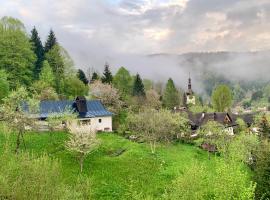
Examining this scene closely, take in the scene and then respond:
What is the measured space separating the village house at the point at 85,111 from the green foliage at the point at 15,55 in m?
16.4

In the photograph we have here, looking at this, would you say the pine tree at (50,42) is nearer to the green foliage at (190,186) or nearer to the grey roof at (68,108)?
the grey roof at (68,108)

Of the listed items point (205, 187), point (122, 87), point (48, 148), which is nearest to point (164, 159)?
point (48, 148)

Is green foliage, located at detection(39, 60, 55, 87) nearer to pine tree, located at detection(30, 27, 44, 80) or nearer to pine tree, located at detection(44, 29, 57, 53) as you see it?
pine tree, located at detection(30, 27, 44, 80)

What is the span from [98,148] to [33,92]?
3311 cm

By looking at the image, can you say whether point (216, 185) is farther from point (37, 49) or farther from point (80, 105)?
point (37, 49)

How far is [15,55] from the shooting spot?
288 ft

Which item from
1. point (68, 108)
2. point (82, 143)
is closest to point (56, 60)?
point (68, 108)

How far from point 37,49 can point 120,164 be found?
56.4 meters

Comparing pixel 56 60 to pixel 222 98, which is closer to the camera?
pixel 56 60

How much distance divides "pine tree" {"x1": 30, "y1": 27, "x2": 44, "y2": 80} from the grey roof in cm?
2460

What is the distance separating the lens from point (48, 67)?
9225 centimetres

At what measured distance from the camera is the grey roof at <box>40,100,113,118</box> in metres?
71.2

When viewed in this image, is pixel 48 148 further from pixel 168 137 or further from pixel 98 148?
pixel 168 137

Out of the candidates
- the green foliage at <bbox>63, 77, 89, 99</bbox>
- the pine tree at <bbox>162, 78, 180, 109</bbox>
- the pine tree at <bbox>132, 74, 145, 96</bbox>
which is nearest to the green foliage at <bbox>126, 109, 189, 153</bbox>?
the green foliage at <bbox>63, 77, 89, 99</bbox>
